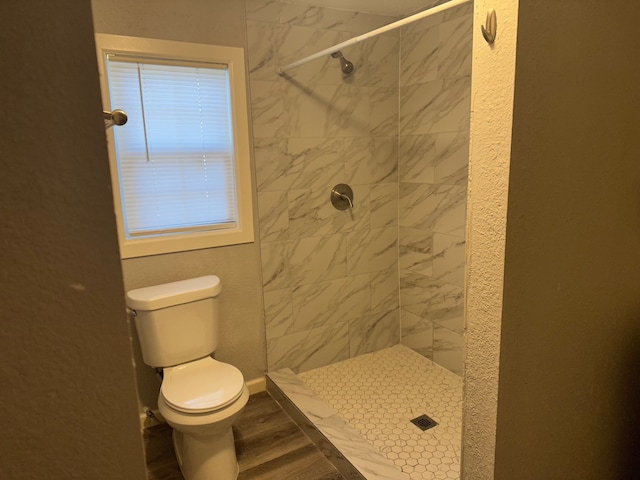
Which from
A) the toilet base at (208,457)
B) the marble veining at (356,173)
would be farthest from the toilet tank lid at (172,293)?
the toilet base at (208,457)

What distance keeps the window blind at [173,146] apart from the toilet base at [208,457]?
1075 millimetres

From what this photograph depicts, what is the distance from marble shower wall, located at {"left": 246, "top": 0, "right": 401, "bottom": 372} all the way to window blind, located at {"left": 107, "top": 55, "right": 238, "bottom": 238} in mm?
203

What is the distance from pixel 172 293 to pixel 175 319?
13cm

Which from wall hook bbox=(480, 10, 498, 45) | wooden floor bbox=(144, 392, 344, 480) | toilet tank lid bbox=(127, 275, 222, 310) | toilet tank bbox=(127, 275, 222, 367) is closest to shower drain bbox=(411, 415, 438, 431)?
wooden floor bbox=(144, 392, 344, 480)

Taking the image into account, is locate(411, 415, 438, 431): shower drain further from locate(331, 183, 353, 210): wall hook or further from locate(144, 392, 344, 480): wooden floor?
locate(331, 183, 353, 210): wall hook

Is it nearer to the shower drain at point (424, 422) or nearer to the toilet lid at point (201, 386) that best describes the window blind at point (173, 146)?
→ the toilet lid at point (201, 386)

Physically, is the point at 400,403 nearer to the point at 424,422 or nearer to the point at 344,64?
the point at 424,422

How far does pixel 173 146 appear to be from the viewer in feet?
7.47

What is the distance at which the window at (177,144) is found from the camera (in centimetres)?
211

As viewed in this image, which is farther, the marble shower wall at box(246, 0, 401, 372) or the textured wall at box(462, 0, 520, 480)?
the marble shower wall at box(246, 0, 401, 372)

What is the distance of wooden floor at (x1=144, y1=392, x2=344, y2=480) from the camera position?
2002mm

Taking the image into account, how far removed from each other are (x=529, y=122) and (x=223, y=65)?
1781mm

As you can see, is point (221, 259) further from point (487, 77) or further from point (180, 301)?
point (487, 77)

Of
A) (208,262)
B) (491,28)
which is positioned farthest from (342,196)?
(491,28)
